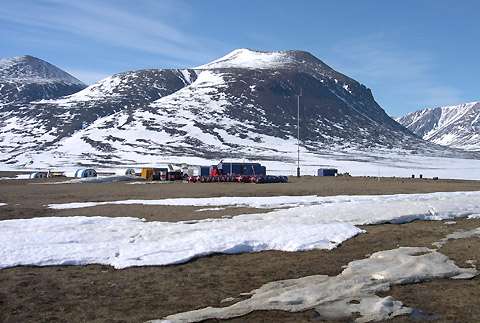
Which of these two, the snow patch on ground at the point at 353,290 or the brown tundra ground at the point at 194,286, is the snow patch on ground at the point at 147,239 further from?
the snow patch on ground at the point at 353,290

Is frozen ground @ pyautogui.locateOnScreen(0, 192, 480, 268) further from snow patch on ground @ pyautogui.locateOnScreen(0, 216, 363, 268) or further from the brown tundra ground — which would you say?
the brown tundra ground

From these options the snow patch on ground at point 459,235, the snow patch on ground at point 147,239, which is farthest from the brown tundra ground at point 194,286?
the snow patch on ground at point 147,239

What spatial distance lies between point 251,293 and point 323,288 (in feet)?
6.01

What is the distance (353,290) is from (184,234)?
969 centimetres

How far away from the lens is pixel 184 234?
69.5 ft

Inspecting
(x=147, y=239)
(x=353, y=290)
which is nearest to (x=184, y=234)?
(x=147, y=239)

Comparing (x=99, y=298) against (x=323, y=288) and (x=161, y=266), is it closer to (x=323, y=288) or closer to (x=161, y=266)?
(x=161, y=266)

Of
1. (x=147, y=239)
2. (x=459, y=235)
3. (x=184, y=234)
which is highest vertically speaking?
(x=459, y=235)

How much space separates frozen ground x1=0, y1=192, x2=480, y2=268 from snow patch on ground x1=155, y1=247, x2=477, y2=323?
150 inches

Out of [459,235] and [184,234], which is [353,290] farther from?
[459,235]

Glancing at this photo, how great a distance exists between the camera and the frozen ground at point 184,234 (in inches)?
696

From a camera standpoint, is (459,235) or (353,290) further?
(459,235)

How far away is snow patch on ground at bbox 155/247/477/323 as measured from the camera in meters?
11.3

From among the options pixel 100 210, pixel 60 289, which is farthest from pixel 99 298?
pixel 100 210
